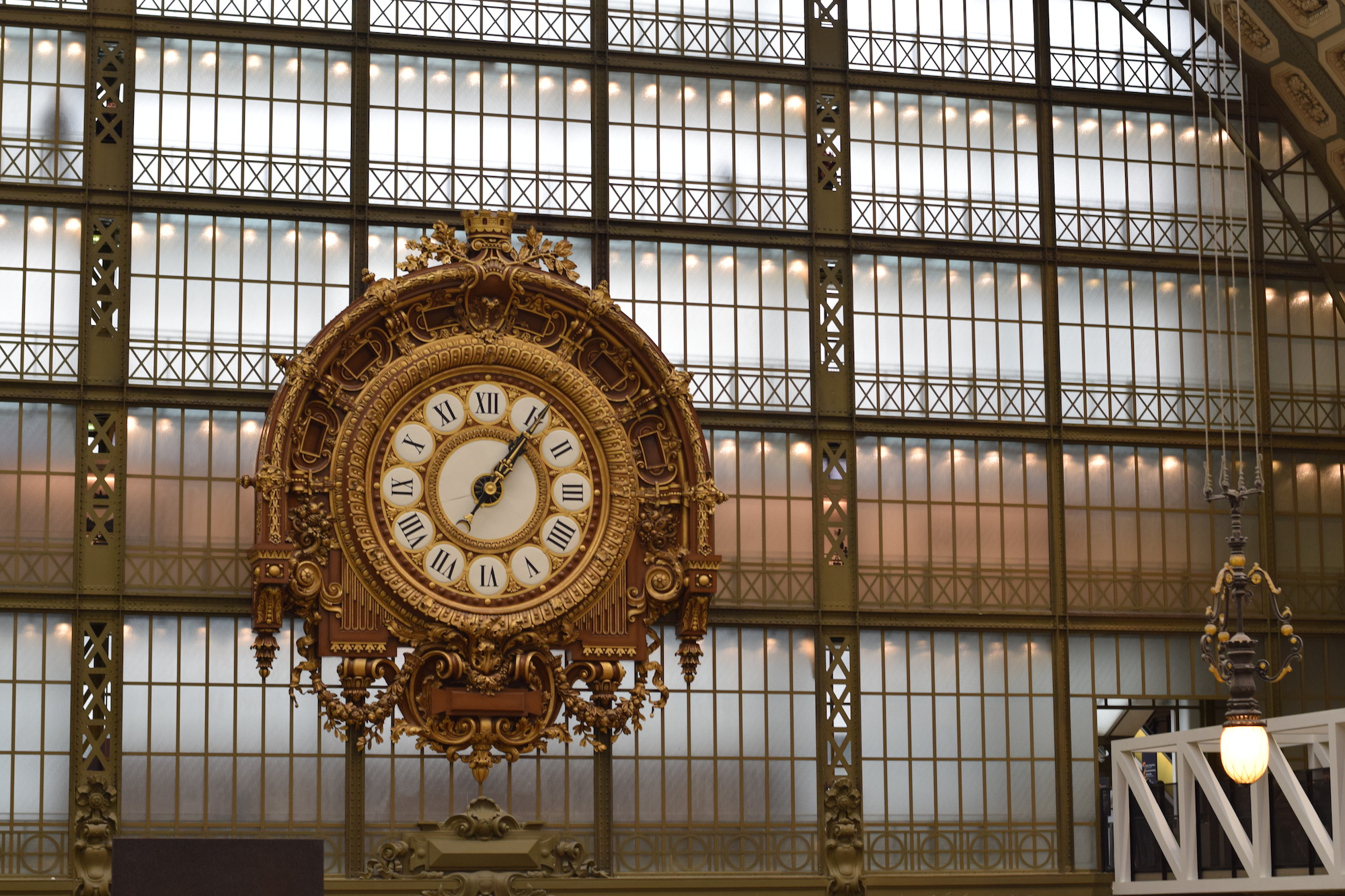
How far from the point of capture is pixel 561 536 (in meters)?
21.6

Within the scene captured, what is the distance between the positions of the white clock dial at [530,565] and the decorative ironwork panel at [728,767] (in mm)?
4123

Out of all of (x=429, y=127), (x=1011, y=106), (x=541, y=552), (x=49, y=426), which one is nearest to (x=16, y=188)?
(x=49, y=426)

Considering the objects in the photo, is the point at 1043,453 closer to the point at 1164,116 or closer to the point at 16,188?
the point at 1164,116

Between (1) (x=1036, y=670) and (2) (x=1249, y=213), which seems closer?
(1) (x=1036, y=670)

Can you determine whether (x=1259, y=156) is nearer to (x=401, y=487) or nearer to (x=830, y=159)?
(x=830, y=159)

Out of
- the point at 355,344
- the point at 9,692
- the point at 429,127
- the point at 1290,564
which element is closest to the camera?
the point at 355,344

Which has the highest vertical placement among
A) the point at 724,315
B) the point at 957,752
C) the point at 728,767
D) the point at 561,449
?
the point at 724,315

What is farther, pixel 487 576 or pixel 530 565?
pixel 530 565

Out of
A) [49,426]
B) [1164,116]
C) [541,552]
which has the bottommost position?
[541,552]

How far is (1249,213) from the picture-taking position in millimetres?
28703

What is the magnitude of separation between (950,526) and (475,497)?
8344mm

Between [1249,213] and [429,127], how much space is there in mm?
12227

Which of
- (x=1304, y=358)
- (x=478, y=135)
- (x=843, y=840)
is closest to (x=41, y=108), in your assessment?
(x=478, y=135)

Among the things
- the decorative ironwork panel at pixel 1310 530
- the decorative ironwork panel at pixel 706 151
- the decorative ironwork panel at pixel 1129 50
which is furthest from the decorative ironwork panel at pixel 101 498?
the decorative ironwork panel at pixel 1310 530
